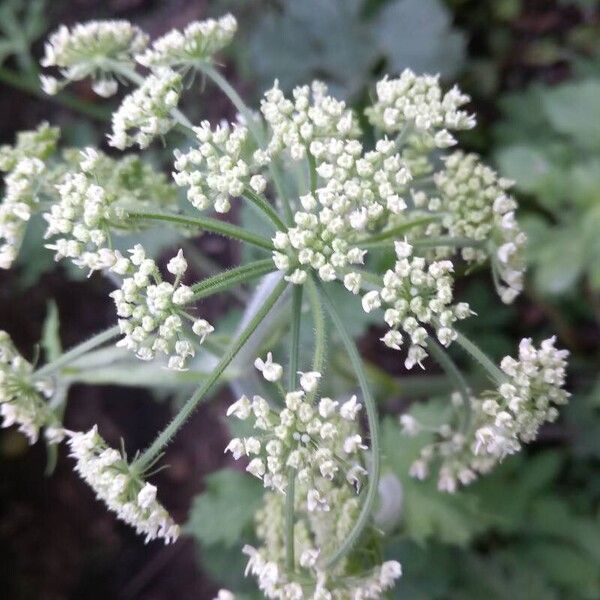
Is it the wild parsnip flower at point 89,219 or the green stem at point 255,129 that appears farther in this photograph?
the green stem at point 255,129

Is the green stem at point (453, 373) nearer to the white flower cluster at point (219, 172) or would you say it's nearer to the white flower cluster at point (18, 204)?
the white flower cluster at point (219, 172)

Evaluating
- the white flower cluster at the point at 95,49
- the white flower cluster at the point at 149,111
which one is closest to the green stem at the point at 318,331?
the white flower cluster at the point at 149,111

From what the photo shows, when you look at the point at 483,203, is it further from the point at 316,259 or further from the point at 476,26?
the point at 476,26

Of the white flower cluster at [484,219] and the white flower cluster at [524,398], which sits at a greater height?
the white flower cluster at [484,219]

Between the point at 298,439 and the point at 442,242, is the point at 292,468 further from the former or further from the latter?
the point at 442,242

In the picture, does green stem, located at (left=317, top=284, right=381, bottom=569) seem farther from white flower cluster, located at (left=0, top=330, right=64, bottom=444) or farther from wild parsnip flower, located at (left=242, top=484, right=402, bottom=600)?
white flower cluster, located at (left=0, top=330, right=64, bottom=444)

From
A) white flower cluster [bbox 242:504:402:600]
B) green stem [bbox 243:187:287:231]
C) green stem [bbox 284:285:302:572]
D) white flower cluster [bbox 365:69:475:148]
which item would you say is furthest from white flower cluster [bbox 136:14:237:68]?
white flower cluster [bbox 242:504:402:600]
